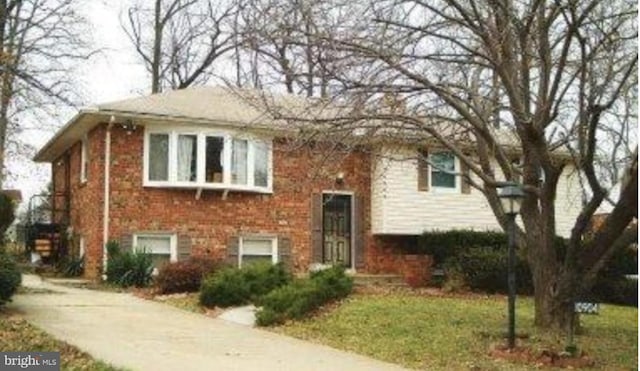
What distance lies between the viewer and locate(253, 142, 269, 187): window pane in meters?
23.5

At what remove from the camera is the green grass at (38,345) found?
949 centimetres

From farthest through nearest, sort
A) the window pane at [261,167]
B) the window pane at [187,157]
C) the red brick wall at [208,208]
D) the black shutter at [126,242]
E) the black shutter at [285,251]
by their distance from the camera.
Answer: the black shutter at [285,251]
the window pane at [261,167]
the window pane at [187,157]
the red brick wall at [208,208]
the black shutter at [126,242]

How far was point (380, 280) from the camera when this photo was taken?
23.3 m

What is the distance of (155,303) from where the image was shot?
17234mm

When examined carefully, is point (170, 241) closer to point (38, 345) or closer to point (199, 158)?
point (199, 158)

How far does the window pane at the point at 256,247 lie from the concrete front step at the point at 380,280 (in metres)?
2.40

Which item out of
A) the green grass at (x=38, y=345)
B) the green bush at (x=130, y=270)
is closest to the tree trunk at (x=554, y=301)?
the green grass at (x=38, y=345)

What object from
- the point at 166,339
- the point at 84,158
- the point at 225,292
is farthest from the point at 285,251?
the point at 166,339

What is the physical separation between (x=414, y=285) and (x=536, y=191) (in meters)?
9.85

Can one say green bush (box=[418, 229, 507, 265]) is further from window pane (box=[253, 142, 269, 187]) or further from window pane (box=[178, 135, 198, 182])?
window pane (box=[178, 135, 198, 182])

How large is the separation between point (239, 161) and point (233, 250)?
2.29 m

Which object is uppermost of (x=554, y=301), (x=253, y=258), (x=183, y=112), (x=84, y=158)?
(x=183, y=112)

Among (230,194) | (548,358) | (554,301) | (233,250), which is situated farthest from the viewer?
(233,250)

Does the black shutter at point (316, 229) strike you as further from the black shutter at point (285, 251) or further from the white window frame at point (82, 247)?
the white window frame at point (82, 247)
